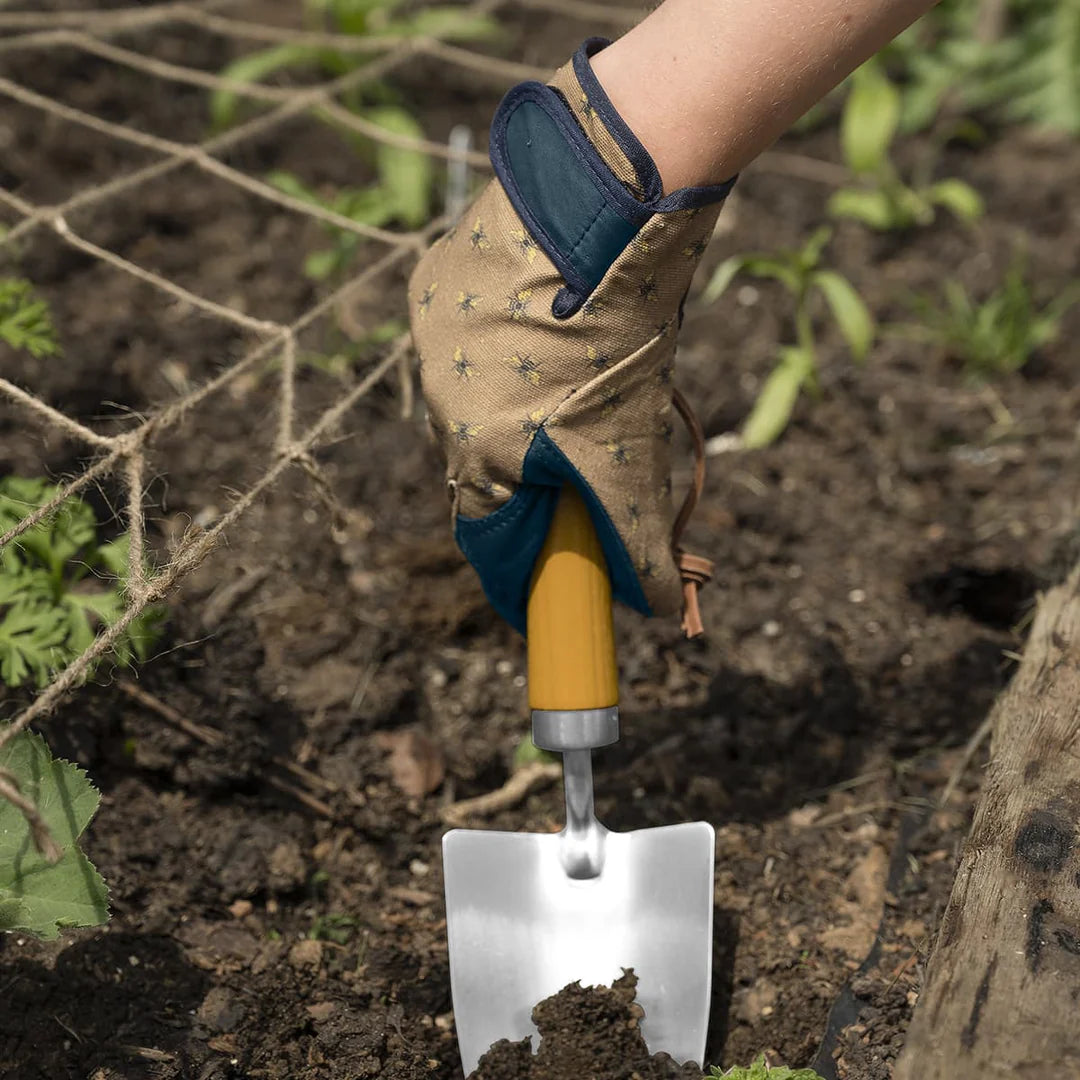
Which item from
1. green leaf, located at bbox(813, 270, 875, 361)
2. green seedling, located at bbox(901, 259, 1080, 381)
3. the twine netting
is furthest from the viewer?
green seedling, located at bbox(901, 259, 1080, 381)

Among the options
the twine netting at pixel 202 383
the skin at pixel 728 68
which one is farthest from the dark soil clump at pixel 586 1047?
the skin at pixel 728 68

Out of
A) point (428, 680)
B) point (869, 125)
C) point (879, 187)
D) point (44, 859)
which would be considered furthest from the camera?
point (879, 187)

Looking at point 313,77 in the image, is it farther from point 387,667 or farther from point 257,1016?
point 257,1016

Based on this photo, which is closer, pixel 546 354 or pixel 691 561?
pixel 546 354

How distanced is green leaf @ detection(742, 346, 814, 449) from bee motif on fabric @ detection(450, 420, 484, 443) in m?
1.36

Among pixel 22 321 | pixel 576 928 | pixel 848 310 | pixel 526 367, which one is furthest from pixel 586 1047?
pixel 848 310

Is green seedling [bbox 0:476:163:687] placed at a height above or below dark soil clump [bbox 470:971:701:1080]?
above

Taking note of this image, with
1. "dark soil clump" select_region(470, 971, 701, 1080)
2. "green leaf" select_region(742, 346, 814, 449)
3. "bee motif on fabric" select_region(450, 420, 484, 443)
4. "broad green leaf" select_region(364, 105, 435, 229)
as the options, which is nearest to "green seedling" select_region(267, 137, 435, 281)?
"broad green leaf" select_region(364, 105, 435, 229)

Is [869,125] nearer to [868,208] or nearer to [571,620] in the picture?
[868,208]

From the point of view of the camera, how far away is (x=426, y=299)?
1.73m

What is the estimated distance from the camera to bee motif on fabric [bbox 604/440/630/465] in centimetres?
166

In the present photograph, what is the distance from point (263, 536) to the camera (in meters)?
2.57

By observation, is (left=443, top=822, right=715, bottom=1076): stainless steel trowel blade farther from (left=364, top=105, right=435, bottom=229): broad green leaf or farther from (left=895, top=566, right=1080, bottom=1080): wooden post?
(left=364, top=105, right=435, bottom=229): broad green leaf

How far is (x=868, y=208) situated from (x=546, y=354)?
79.4 inches
